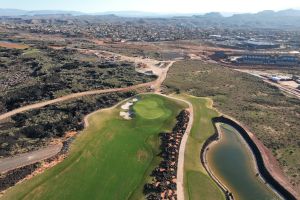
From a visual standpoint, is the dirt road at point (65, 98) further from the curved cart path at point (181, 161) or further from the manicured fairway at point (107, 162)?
the curved cart path at point (181, 161)

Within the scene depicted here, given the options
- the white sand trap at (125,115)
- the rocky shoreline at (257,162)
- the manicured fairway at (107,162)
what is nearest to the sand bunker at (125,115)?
the white sand trap at (125,115)

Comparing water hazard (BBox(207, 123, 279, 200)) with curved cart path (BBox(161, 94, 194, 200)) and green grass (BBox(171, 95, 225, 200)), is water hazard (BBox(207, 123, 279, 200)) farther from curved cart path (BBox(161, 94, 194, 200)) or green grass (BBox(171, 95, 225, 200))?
curved cart path (BBox(161, 94, 194, 200))

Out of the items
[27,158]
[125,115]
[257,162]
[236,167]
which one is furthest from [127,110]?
[257,162]

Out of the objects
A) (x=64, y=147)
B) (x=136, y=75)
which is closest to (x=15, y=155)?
(x=64, y=147)

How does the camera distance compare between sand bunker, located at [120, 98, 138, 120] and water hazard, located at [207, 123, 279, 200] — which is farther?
sand bunker, located at [120, 98, 138, 120]

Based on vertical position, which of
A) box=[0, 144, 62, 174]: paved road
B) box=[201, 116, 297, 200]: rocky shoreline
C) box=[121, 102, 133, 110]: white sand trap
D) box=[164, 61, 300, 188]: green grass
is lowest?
box=[201, 116, 297, 200]: rocky shoreline

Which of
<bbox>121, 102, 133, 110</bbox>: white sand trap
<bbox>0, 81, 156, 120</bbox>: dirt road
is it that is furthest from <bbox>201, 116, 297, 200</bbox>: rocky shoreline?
<bbox>0, 81, 156, 120</bbox>: dirt road
